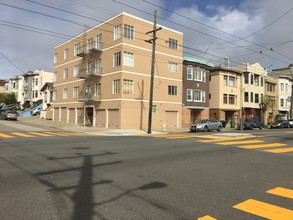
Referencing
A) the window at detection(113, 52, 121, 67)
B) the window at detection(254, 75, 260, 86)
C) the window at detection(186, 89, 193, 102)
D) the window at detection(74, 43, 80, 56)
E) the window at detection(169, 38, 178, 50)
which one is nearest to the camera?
the window at detection(113, 52, 121, 67)

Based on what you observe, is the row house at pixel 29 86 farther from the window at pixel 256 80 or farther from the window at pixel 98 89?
the window at pixel 256 80

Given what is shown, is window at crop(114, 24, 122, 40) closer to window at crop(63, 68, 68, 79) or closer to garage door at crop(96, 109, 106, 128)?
garage door at crop(96, 109, 106, 128)

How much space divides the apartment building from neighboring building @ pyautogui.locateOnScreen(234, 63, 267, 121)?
17208 mm

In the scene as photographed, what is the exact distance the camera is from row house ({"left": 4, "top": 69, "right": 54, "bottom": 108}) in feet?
243

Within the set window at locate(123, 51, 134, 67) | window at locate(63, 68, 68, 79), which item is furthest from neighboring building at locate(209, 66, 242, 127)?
window at locate(63, 68, 68, 79)

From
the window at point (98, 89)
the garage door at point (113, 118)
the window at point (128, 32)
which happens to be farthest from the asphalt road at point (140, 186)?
the window at point (98, 89)

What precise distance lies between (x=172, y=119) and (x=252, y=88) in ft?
72.0

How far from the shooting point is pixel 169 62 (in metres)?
40.2

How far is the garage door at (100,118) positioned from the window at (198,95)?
14.7 metres

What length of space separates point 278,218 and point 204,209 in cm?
128

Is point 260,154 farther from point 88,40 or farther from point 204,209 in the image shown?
point 88,40

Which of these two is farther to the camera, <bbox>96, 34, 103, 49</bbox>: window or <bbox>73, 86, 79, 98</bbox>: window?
<bbox>73, 86, 79, 98</bbox>: window

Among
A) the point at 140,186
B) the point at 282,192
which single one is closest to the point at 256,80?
the point at 282,192

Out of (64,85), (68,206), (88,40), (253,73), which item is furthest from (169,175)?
(253,73)
